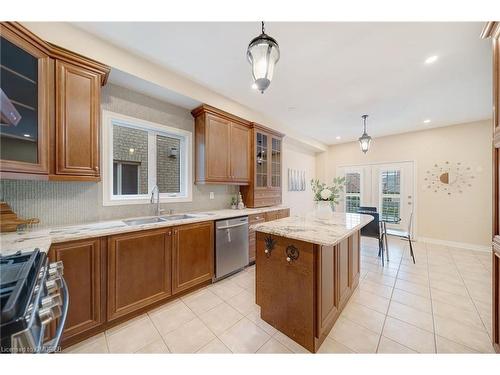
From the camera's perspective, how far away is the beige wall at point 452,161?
12.7 feet

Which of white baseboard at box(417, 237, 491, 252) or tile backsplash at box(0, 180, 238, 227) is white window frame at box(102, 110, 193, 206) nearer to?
tile backsplash at box(0, 180, 238, 227)

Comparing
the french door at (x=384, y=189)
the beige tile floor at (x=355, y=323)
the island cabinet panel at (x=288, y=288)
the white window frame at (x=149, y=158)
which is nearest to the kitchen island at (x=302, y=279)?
the island cabinet panel at (x=288, y=288)

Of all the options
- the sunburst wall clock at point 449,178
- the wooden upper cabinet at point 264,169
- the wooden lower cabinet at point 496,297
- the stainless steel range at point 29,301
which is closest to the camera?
the stainless steel range at point 29,301

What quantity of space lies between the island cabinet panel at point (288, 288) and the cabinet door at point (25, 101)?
6.41 feet

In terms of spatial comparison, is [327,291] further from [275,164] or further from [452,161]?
[452,161]

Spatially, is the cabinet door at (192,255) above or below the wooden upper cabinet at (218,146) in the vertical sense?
below

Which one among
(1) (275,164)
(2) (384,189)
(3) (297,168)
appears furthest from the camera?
(3) (297,168)

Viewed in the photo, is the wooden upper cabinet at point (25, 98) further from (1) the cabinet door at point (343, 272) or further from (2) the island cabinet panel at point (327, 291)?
(1) the cabinet door at point (343, 272)

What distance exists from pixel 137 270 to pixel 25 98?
1673mm

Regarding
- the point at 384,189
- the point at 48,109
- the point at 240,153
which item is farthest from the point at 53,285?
the point at 384,189

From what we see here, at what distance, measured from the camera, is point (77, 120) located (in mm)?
1731

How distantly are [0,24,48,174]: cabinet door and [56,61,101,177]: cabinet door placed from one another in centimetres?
9

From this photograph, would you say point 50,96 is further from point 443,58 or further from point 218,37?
point 443,58

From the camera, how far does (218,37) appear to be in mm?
1799
